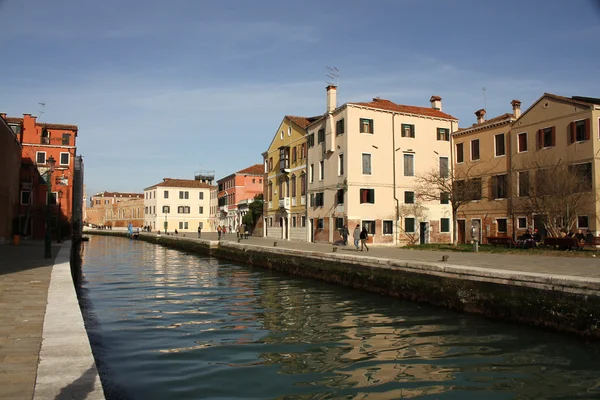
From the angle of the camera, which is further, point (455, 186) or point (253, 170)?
point (253, 170)

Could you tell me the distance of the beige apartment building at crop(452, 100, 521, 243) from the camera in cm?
3078

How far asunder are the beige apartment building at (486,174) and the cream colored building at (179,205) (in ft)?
183

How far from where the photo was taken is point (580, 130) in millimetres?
25781

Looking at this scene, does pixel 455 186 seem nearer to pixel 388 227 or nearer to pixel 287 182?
pixel 388 227

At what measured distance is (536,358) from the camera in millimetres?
8266

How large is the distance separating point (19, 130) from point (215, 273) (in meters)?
32.4

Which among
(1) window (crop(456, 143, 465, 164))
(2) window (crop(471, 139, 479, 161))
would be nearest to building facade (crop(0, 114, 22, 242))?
(1) window (crop(456, 143, 465, 164))

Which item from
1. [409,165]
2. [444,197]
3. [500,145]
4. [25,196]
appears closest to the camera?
[500,145]

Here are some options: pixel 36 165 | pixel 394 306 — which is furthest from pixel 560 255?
pixel 36 165

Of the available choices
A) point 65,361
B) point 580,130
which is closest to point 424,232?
point 580,130

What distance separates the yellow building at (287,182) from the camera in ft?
128

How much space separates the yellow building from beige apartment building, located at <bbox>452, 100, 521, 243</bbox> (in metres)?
11.8

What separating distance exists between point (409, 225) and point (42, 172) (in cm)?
3282

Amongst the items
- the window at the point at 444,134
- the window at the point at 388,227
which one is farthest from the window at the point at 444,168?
the window at the point at 388,227
